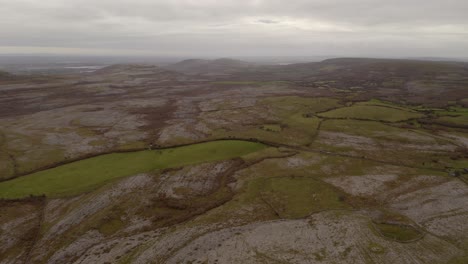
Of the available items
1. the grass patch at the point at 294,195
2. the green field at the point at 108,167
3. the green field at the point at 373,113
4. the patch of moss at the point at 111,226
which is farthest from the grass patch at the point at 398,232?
the green field at the point at 373,113

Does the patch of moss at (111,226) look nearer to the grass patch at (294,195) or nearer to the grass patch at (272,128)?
the grass patch at (294,195)

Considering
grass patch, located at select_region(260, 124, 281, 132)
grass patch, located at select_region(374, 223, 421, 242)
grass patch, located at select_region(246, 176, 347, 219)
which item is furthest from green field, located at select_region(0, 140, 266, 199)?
grass patch, located at select_region(374, 223, 421, 242)

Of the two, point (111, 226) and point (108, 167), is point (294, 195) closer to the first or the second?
point (111, 226)

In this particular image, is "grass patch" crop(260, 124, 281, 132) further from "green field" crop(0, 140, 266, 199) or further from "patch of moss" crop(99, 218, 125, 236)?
"patch of moss" crop(99, 218, 125, 236)

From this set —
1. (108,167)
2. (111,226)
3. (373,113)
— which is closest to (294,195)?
(111,226)

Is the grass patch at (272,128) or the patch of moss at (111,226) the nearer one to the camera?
the patch of moss at (111,226)

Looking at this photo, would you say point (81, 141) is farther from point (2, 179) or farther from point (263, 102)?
point (263, 102)
